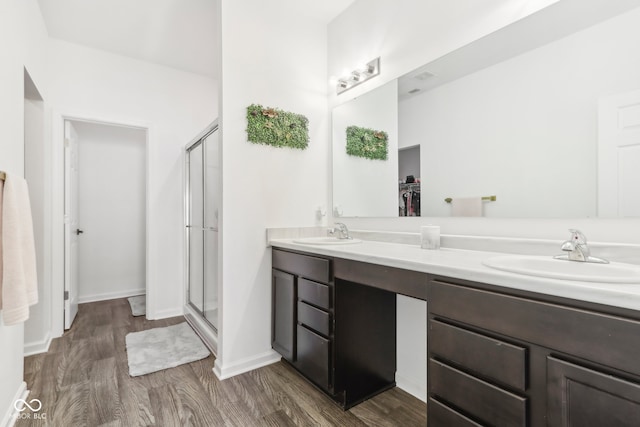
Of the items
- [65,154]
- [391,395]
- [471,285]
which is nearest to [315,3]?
[471,285]

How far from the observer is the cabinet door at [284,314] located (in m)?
1.99

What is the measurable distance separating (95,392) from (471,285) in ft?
7.23

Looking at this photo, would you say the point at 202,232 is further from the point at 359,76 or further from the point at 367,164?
the point at 359,76

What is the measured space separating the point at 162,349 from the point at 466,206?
96.8 inches

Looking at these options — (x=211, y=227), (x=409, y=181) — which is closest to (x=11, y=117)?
(x=211, y=227)

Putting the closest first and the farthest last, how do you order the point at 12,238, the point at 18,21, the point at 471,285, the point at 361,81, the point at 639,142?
the point at 471,285 < the point at 639,142 < the point at 12,238 < the point at 18,21 < the point at 361,81

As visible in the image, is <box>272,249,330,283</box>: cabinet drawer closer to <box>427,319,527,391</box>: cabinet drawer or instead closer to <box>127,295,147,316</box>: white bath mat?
<box>427,319,527,391</box>: cabinet drawer

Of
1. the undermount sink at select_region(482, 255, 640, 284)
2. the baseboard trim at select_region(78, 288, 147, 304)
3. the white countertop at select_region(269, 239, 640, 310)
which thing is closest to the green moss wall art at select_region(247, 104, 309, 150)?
the white countertop at select_region(269, 239, 640, 310)

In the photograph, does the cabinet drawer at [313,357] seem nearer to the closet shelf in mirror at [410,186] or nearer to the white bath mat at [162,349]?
the white bath mat at [162,349]

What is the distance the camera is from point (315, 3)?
237 cm

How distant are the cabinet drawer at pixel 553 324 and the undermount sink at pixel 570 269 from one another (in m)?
0.09

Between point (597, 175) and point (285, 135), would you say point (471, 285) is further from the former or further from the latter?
point (285, 135)

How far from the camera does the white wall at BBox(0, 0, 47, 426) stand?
152cm

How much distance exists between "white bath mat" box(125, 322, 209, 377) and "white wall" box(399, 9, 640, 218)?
207cm
